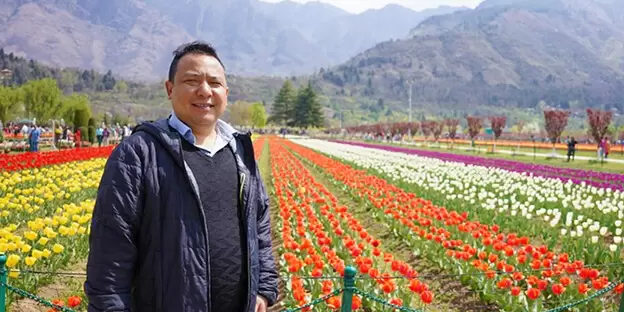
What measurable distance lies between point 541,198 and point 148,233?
10404 mm

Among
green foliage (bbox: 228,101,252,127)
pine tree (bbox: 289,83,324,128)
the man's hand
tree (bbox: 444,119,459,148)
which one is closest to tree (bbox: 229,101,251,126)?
green foliage (bbox: 228,101,252,127)

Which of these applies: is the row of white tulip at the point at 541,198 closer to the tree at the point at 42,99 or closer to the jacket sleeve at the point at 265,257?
the jacket sleeve at the point at 265,257

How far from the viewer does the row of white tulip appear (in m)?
8.77

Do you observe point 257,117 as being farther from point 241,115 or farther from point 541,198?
point 541,198

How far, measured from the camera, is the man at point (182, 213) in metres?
2.15

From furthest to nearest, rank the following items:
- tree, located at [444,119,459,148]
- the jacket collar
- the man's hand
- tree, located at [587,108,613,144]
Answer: tree, located at [444,119,459,148] < tree, located at [587,108,613,144] < the man's hand < the jacket collar

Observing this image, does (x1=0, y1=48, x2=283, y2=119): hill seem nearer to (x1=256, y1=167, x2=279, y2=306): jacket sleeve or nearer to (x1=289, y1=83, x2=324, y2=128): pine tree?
(x1=289, y1=83, x2=324, y2=128): pine tree

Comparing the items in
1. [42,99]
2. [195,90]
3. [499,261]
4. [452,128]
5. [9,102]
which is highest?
[42,99]

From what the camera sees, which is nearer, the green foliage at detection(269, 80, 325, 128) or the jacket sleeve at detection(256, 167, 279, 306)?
the jacket sleeve at detection(256, 167, 279, 306)

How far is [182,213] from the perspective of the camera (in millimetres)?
2258

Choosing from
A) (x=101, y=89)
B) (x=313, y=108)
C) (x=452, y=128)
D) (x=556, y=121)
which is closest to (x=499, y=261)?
(x=556, y=121)

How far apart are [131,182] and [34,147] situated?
25.4 m

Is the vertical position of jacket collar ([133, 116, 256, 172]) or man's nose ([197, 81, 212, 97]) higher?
man's nose ([197, 81, 212, 97])

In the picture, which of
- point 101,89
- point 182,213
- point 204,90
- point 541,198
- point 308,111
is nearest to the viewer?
point 182,213
